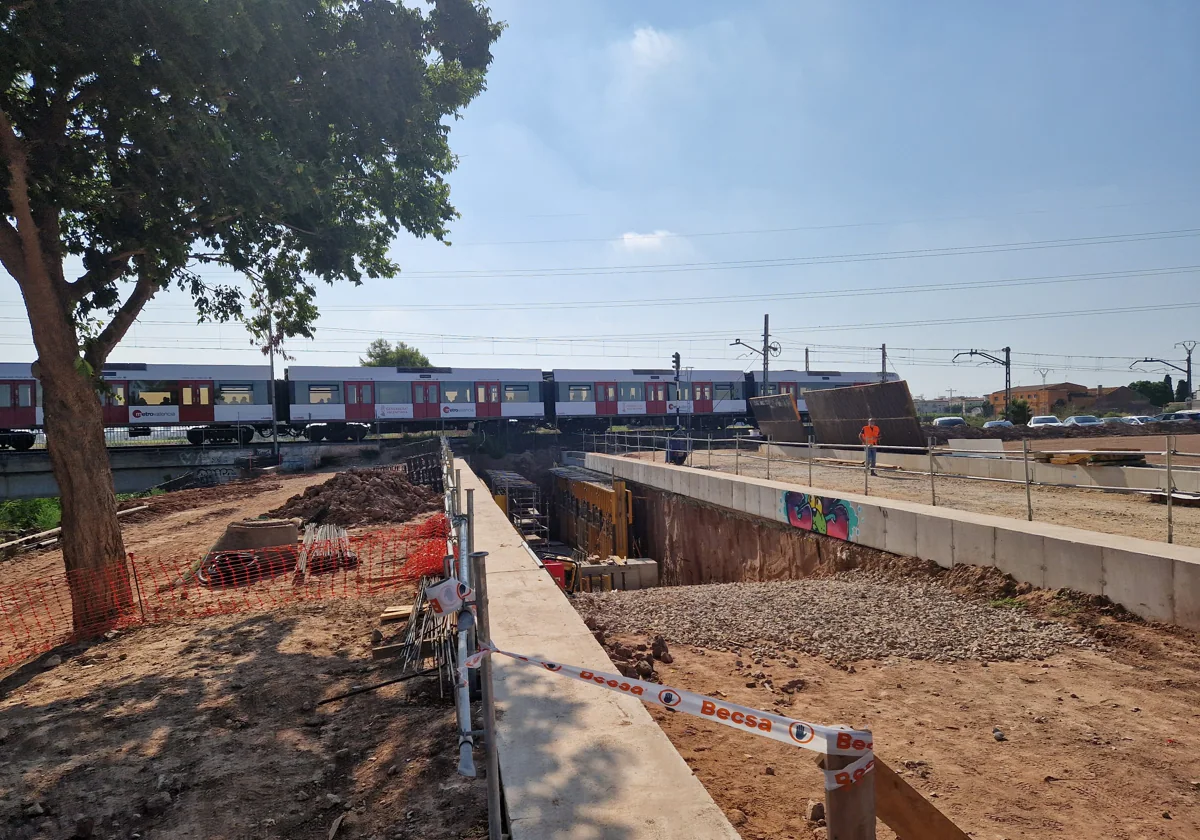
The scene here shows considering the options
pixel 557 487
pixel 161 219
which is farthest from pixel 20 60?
pixel 557 487

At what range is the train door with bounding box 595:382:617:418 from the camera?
36812mm

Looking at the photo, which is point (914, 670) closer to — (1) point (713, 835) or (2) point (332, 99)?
(1) point (713, 835)

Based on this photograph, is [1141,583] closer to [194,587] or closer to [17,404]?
[194,587]

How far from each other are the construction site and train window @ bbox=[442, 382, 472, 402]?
23027 millimetres

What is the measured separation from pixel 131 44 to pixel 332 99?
2.09m

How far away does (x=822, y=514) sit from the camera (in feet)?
37.0

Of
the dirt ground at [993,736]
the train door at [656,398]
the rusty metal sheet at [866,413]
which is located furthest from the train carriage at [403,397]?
the dirt ground at [993,736]

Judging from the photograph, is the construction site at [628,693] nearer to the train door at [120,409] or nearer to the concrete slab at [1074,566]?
the concrete slab at [1074,566]

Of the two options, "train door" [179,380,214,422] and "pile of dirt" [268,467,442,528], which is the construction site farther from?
"train door" [179,380,214,422]

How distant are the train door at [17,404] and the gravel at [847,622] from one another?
1196 inches

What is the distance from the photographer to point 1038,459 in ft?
48.8

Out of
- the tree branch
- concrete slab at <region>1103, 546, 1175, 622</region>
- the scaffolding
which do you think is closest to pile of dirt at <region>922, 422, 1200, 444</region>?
the scaffolding

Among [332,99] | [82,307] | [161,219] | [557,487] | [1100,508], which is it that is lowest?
[557,487]

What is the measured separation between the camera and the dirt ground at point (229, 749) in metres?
3.34
